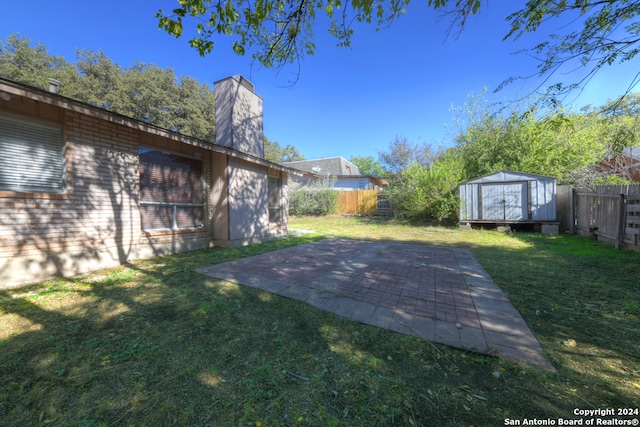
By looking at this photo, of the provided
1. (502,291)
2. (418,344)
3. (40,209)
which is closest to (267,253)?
(40,209)

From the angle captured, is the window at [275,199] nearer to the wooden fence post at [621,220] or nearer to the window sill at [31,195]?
the window sill at [31,195]

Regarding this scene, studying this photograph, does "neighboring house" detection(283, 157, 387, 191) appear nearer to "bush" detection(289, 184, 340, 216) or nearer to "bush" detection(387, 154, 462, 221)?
"bush" detection(289, 184, 340, 216)

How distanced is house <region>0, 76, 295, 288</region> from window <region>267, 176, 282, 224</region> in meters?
1.20

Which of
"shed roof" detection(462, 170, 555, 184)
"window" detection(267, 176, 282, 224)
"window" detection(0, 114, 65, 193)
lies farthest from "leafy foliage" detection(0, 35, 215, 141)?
"shed roof" detection(462, 170, 555, 184)

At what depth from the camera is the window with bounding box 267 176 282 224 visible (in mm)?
9008

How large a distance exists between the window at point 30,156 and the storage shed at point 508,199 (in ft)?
43.1

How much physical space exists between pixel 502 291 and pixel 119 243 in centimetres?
712

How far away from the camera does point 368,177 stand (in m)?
25.4

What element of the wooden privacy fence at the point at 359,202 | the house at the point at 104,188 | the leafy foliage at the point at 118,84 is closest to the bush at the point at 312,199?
the wooden privacy fence at the point at 359,202

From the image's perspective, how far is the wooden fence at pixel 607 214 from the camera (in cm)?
567

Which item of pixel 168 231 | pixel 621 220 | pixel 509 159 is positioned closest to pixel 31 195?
pixel 168 231

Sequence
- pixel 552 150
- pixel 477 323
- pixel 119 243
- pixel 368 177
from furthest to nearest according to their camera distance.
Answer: pixel 368 177, pixel 552 150, pixel 119 243, pixel 477 323

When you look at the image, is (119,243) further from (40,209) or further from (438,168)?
(438,168)

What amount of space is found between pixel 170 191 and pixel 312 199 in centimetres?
1282
